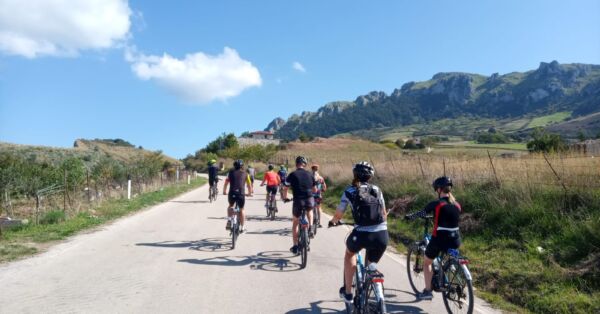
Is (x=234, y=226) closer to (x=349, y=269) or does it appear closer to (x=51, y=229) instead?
(x=349, y=269)

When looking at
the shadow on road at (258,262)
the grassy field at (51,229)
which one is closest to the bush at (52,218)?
the grassy field at (51,229)

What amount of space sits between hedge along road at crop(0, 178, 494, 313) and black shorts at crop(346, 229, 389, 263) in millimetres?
1008

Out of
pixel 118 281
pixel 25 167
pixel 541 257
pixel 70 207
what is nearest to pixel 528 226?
pixel 541 257

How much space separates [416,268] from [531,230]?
3.69m

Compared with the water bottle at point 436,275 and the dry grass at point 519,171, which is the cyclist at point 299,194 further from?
the dry grass at point 519,171

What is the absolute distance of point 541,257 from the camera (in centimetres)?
789

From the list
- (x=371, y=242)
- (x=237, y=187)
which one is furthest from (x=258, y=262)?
(x=371, y=242)

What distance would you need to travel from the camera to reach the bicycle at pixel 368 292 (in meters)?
4.66

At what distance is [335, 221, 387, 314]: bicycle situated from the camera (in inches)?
183

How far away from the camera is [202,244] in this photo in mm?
10086

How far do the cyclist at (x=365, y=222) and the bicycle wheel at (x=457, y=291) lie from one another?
40.9 inches

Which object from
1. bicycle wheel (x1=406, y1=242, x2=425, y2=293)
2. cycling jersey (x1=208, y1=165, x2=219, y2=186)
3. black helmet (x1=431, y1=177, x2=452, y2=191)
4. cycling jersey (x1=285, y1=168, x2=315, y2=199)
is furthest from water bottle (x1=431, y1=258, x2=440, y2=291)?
cycling jersey (x1=208, y1=165, x2=219, y2=186)

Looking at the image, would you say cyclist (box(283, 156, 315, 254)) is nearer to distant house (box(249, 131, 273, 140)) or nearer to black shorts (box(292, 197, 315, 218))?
black shorts (box(292, 197, 315, 218))

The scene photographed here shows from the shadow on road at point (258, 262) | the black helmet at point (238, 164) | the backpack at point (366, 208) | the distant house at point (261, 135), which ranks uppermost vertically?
the distant house at point (261, 135)
